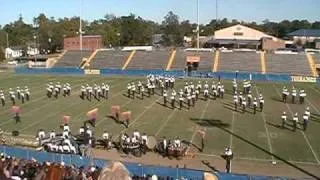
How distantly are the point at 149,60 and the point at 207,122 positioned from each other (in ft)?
92.7

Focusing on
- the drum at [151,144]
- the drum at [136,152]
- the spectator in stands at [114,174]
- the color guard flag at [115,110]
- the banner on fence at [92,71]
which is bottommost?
the drum at [136,152]

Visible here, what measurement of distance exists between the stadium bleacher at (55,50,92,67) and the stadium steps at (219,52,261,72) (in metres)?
15.0

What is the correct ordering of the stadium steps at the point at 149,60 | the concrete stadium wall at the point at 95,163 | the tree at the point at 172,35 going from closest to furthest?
1. the concrete stadium wall at the point at 95,163
2. the stadium steps at the point at 149,60
3. the tree at the point at 172,35

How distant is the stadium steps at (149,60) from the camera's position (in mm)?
48359

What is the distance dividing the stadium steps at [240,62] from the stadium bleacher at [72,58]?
15.0 m

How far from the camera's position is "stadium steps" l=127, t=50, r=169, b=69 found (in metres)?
48.4

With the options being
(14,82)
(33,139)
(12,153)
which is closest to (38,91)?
(14,82)

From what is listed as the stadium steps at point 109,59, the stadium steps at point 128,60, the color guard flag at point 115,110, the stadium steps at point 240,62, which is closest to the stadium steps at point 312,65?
the stadium steps at point 240,62

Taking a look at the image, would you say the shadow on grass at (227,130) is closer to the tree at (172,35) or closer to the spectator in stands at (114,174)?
the spectator in stands at (114,174)

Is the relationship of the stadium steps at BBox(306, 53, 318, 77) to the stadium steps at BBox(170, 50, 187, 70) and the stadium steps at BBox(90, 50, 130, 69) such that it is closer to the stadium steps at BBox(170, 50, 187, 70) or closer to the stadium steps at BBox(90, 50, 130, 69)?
the stadium steps at BBox(170, 50, 187, 70)

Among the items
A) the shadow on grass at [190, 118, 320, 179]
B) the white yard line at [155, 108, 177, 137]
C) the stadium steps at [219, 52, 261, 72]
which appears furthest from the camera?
the stadium steps at [219, 52, 261, 72]

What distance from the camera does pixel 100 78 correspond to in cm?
4138

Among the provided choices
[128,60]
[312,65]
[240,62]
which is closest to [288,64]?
[312,65]

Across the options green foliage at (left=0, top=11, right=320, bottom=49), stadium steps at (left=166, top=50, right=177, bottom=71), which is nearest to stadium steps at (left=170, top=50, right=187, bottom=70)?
stadium steps at (left=166, top=50, right=177, bottom=71)
